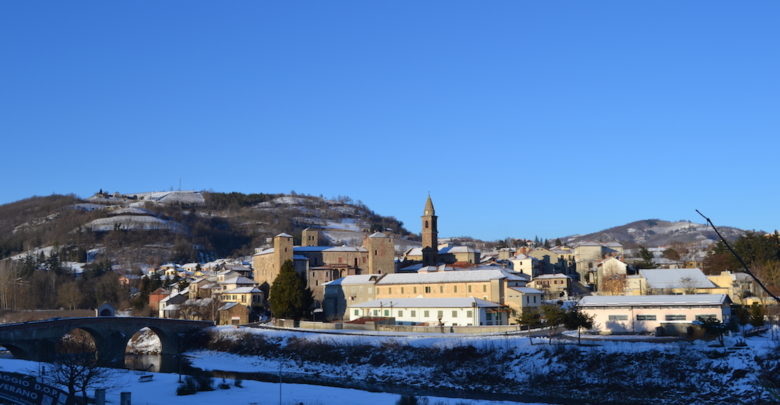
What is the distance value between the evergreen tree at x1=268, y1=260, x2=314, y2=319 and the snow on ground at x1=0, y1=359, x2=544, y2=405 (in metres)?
30.1

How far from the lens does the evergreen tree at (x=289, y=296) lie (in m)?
74.5

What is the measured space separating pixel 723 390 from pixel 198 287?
7153cm

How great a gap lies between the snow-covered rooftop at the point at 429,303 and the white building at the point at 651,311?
1291 centimetres

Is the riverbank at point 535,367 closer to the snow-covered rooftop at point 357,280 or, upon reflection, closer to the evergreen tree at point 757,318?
the evergreen tree at point 757,318

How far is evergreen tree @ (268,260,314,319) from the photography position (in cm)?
7450

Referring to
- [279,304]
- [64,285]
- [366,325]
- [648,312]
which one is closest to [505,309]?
[366,325]

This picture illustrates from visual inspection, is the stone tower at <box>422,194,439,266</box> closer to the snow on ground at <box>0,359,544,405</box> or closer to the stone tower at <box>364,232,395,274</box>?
the stone tower at <box>364,232,395,274</box>

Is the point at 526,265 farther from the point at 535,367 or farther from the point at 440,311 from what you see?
the point at 535,367

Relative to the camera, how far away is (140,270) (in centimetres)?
14688

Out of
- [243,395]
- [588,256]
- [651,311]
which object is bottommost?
[243,395]

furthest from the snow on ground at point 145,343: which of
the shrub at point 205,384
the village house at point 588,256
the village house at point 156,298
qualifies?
the village house at point 588,256

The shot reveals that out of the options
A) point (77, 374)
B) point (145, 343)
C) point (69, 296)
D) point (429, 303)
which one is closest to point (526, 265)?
point (429, 303)

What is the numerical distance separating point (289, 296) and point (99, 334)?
18.1m

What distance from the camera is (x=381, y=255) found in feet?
306
